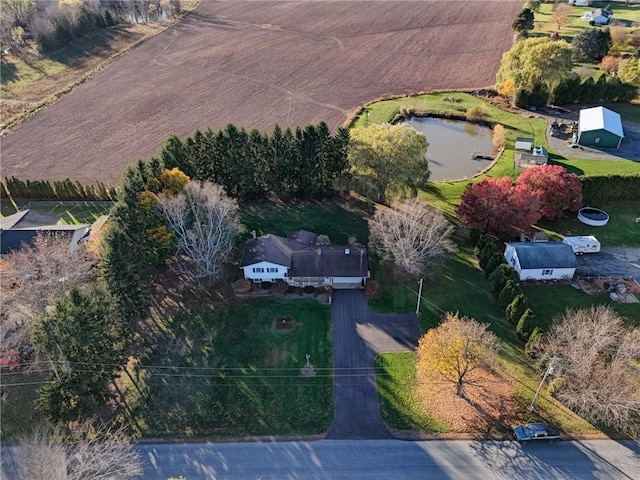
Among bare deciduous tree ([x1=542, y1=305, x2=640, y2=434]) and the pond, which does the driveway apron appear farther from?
the pond

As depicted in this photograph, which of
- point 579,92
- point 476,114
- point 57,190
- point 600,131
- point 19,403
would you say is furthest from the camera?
point 579,92

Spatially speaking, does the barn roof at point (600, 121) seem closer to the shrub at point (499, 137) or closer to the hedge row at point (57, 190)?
the shrub at point (499, 137)

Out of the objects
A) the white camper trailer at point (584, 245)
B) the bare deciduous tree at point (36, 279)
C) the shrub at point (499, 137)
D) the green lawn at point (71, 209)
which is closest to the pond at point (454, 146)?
the shrub at point (499, 137)

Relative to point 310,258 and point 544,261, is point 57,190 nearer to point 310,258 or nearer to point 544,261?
point 310,258

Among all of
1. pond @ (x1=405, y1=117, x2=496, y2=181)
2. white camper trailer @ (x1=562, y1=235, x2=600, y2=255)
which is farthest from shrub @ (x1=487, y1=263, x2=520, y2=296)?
pond @ (x1=405, y1=117, x2=496, y2=181)

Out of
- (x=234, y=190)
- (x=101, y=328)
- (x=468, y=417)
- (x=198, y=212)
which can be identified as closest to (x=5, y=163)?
(x=234, y=190)

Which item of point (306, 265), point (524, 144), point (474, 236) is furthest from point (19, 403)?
point (524, 144)
